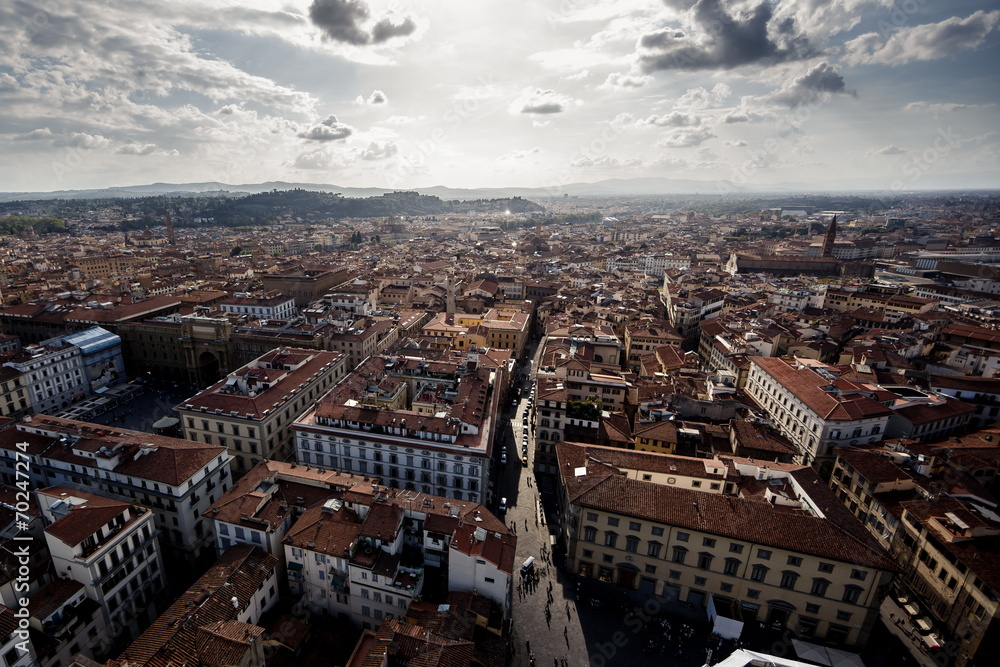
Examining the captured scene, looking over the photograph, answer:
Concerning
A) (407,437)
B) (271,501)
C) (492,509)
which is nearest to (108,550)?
(271,501)

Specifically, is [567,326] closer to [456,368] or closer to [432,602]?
[456,368]

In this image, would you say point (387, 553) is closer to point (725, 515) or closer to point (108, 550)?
point (108, 550)

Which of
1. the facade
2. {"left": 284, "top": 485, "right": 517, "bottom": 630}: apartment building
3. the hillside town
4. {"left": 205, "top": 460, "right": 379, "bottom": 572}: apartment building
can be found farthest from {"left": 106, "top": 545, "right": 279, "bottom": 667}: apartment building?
the facade

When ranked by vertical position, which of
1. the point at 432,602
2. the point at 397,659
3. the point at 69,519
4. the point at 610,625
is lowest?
the point at 610,625

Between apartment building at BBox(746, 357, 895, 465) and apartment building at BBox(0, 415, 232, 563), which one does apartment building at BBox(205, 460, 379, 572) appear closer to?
apartment building at BBox(0, 415, 232, 563)

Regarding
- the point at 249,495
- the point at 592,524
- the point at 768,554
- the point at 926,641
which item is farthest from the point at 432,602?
the point at 926,641
